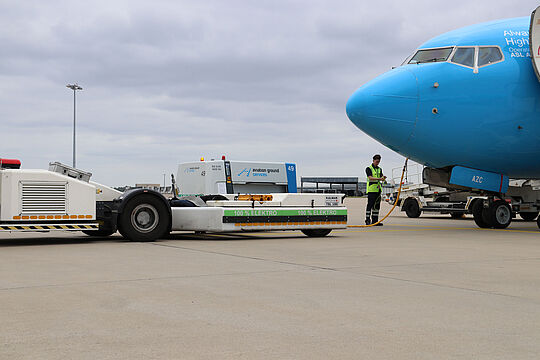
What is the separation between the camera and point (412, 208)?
24312 mm

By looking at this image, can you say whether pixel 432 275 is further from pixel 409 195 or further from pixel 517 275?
pixel 409 195

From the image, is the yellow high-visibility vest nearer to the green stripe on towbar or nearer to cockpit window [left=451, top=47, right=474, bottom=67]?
the green stripe on towbar

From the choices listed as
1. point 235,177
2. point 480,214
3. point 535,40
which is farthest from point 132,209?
point 235,177

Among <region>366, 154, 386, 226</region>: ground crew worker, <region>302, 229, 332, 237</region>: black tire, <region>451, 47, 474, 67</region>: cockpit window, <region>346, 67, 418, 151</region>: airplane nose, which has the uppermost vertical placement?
<region>451, 47, 474, 67</region>: cockpit window

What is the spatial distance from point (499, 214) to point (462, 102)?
3.37m

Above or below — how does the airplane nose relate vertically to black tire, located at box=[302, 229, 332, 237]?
above

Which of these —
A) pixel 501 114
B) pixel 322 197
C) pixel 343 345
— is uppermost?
pixel 501 114

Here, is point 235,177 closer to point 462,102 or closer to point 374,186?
point 374,186

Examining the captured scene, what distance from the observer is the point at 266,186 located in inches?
924

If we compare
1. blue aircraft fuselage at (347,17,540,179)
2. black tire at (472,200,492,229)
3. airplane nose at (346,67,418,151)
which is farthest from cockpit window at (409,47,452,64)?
black tire at (472,200,492,229)

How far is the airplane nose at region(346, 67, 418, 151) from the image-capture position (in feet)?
41.8

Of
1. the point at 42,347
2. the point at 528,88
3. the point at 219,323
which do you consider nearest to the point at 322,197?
the point at 528,88

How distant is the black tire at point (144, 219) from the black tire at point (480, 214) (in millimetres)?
7830

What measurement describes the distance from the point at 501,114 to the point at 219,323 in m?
10.4
